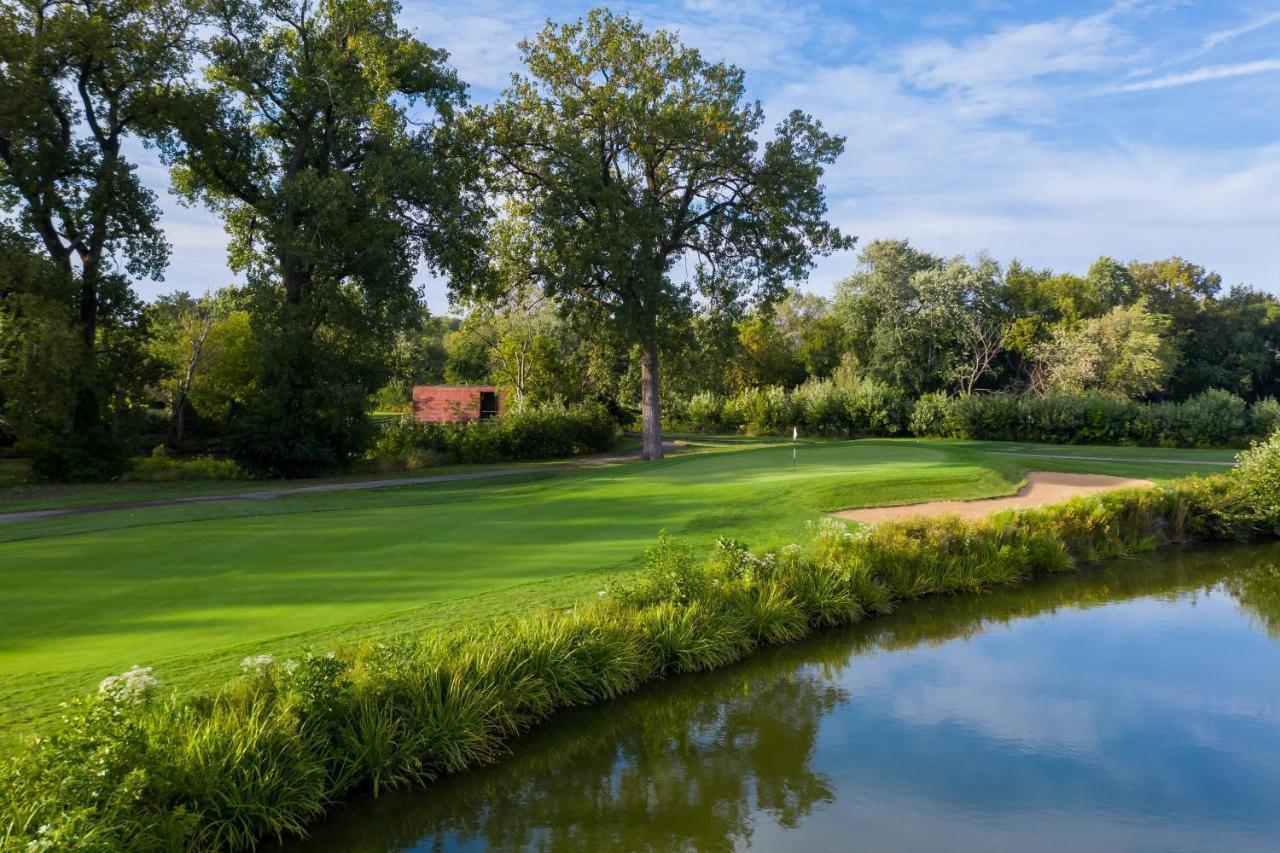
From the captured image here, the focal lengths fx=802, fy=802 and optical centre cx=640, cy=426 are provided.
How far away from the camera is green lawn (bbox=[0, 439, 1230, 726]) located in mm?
7875

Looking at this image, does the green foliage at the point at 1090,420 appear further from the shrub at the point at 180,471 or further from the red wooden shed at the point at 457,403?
the shrub at the point at 180,471

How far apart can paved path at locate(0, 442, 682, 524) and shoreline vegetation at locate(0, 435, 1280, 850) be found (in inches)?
533

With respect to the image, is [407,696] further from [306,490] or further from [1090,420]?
[1090,420]

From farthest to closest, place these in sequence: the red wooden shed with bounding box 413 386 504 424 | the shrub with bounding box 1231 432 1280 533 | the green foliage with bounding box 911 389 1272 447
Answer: the red wooden shed with bounding box 413 386 504 424 < the green foliage with bounding box 911 389 1272 447 < the shrub with bounding box 1231 432 1280 533

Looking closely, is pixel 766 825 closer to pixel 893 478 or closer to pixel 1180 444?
pixel 893 478

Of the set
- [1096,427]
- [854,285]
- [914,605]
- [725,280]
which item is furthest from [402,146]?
[854,285]

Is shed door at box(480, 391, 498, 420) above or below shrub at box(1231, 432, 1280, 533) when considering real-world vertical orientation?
above

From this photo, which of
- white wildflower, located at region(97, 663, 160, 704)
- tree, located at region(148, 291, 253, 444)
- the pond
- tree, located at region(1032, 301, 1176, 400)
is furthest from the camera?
tree, located at region(1032, 301, 1176, 400)

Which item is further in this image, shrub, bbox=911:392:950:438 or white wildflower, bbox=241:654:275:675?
shrub, bbox=911:392:950:438

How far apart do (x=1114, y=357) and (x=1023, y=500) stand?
109 feet

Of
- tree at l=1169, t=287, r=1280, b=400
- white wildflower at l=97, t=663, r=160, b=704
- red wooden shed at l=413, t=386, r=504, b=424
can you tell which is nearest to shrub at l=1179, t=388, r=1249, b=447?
tree at l=1169, t=287, r=1280, b=400

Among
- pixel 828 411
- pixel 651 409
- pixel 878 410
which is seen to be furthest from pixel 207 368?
pixel 878 410

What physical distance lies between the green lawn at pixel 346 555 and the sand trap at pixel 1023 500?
Result: 14.9 inches

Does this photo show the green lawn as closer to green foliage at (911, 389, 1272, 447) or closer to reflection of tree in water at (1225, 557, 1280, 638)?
reflection of tree in water at (1225, 557, 1280, 638)
